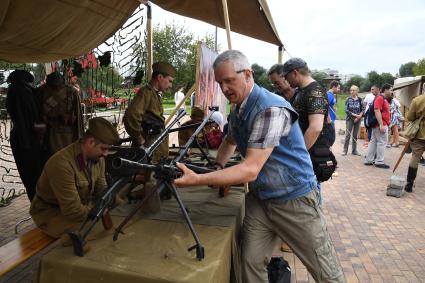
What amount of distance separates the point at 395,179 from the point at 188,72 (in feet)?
62.1

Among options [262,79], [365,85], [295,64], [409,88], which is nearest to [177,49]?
[262,79]

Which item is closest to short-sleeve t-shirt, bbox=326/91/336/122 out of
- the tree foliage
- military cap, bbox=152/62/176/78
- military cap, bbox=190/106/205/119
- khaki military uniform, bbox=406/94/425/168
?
khaki military uniform, bbox=406/94/425/168

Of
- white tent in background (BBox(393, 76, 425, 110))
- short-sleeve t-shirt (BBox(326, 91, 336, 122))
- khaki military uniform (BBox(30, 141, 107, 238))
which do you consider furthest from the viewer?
white tent in background (BBox(393, 76, 425, 110))

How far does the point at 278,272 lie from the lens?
2.80 meters

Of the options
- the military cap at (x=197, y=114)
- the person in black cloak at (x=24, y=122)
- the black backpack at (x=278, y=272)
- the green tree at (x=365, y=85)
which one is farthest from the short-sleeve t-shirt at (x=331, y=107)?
the green tree at (x=365, y=85)

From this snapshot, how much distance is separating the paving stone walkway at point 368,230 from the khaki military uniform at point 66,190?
3.24 feet

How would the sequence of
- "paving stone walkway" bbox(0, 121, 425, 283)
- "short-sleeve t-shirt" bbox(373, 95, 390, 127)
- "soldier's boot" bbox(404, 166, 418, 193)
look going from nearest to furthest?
"paving stone walkway" bbox(0, 121, 425, 283) → "soldier's boot" bbox(404, 166, 418, 193) → "short-sleeve t-shirt" bbox(373, 95, 390, 127)

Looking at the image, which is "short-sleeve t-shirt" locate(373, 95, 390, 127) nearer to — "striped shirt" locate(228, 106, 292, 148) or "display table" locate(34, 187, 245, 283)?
"display table" locate(34, 187, 245, 283)

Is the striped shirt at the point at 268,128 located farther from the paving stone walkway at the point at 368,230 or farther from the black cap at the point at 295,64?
the paving stone walkway at the point at 368,230

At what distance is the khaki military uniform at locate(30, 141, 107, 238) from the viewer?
243 cm

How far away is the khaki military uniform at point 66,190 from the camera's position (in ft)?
7.98

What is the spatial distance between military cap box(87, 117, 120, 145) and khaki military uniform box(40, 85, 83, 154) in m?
2.07

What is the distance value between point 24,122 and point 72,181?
202cm

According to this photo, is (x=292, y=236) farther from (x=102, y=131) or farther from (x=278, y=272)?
(x=102, y=131)
